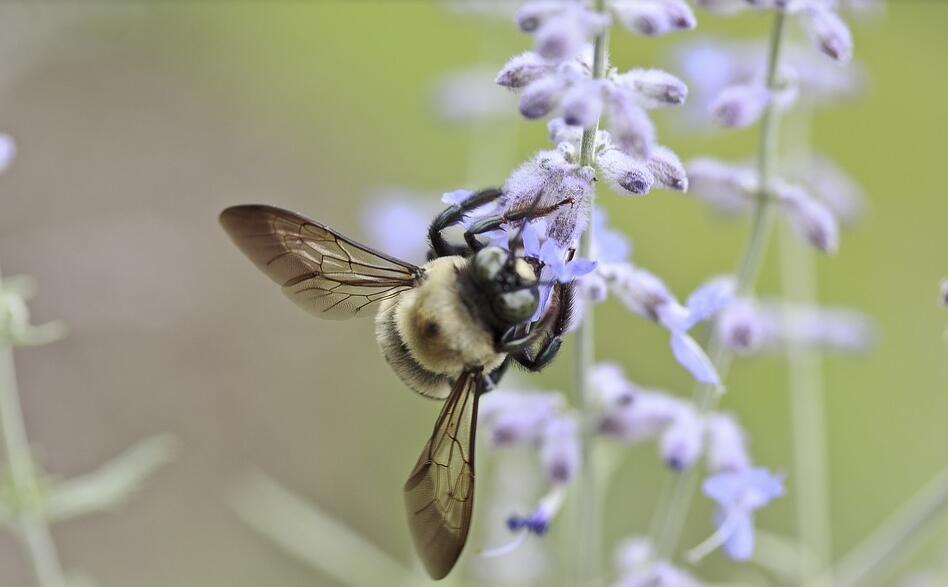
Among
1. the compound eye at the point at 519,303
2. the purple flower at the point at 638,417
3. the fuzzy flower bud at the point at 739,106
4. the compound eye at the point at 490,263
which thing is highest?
the fuzzy flower bud at the point at 739,106

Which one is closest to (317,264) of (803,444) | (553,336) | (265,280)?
(553,336)

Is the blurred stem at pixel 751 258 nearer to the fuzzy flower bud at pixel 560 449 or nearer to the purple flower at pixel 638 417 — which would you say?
the purple flower at pixel 638 417

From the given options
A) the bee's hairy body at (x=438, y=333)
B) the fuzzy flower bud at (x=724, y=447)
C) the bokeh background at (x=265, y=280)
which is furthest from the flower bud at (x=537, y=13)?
the bokeh background at (x=265, y=280)

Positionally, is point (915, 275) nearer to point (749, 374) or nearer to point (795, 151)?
point (749, 374)

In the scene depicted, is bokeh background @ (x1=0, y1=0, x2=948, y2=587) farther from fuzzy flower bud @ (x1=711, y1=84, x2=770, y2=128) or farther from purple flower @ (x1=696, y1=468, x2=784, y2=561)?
purple flower @ (x1=696, y1=468, x2=784, y2=561)

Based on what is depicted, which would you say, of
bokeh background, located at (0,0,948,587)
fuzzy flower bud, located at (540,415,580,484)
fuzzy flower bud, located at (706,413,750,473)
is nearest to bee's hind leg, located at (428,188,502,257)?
fuzzy flower bud, located at (540,415,580,484)

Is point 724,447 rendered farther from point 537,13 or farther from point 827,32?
point 537,13

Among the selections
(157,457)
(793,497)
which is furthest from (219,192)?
(157,457)
